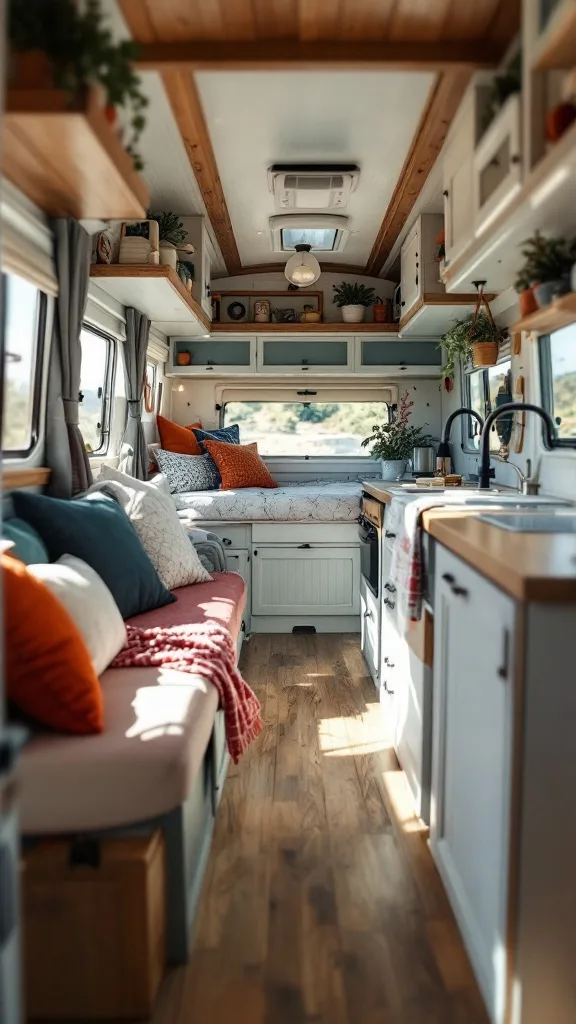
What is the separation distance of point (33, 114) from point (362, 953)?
169 centimetres

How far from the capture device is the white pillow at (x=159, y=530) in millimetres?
2789

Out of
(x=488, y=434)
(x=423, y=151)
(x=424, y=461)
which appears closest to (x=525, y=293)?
(x=423, y=151)

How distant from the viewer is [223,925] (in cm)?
169

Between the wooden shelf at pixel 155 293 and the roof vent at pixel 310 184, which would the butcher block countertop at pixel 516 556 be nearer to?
the roof vent at pixel 310 184

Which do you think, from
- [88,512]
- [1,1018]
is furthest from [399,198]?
[1,1018]

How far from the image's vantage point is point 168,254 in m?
3.09

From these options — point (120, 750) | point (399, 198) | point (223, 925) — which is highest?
point (399, 198)

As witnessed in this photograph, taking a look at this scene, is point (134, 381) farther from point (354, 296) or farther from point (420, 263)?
point (354, 296)

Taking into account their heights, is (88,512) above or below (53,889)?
above

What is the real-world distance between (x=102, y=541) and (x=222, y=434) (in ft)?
9.69

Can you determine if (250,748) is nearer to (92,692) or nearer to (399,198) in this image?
(92,692)

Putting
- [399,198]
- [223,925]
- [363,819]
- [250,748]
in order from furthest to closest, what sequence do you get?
[399,198]
[250,748]
[363,819]
[223,925]

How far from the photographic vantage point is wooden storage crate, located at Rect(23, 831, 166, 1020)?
130 centimetres

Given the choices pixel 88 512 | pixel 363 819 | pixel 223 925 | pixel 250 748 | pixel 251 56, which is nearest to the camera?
pixel 251 56
